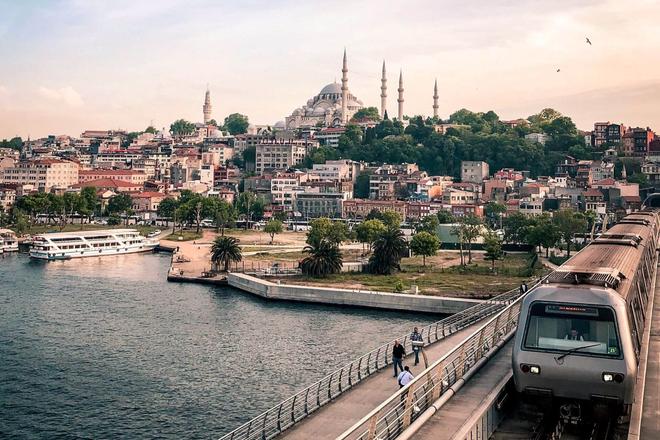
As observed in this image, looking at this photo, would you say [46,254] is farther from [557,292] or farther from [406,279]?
[557,292]

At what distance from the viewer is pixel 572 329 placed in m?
10.6

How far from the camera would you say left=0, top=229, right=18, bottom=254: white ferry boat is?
65650mm

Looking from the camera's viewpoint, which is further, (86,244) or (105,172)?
(105,172)

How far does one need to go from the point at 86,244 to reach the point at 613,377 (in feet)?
191

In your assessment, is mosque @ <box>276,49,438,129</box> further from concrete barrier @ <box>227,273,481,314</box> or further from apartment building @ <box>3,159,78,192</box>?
concrete barrier @ <box>227,273,481,314</box>

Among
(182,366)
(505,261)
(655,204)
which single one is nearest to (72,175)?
(505,261)

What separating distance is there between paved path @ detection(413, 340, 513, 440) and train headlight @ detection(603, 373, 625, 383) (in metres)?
2.01

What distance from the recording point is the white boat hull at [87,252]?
2336 inches

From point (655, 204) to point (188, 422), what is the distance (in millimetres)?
45871

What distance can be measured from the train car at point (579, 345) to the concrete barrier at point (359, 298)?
23.0 m

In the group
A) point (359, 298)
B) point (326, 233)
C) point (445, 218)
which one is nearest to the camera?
point (359, 298)

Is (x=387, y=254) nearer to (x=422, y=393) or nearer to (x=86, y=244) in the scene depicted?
(x=86, y=244)

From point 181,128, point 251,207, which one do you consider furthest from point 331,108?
point 251,207

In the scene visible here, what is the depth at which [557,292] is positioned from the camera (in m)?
10.8
